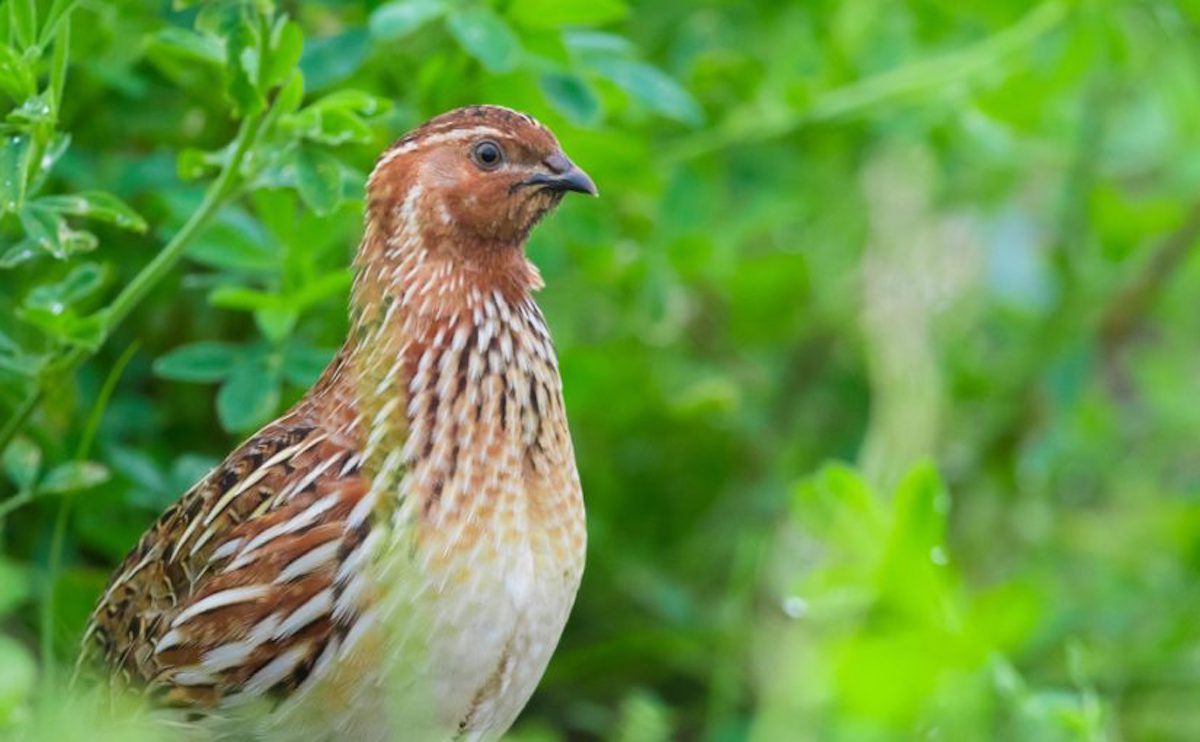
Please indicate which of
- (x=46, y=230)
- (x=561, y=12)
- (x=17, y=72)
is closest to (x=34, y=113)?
(x=17, y=72)

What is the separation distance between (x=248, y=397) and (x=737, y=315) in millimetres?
1619

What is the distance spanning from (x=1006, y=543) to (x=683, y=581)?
2.52ft

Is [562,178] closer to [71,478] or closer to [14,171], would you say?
[14,171]

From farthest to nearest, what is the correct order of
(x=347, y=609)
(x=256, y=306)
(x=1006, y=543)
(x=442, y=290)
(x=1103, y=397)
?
1. (x=1103, y=397)
2. (x=1006, y=543)
3. (x=256, y=306)
4. (x=442, y=290)
5. (x=347, y=609)

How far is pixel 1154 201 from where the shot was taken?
5.20 meters

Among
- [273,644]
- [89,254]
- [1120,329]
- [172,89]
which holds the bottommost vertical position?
[273,644]

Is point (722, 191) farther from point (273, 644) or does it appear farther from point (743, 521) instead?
point (273, 644)

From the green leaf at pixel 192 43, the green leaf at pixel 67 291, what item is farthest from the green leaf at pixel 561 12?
the green leaf at pixel 67 291

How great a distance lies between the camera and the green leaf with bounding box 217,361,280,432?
3.64 m

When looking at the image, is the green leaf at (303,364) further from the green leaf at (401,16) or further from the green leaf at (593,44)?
the green leaf at (593,44)

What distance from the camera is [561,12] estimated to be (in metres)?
3.69

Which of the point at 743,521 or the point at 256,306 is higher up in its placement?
the point at 743,521

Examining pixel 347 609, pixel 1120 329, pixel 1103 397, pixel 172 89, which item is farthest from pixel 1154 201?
pixel 347 609

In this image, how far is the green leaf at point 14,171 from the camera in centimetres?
299
